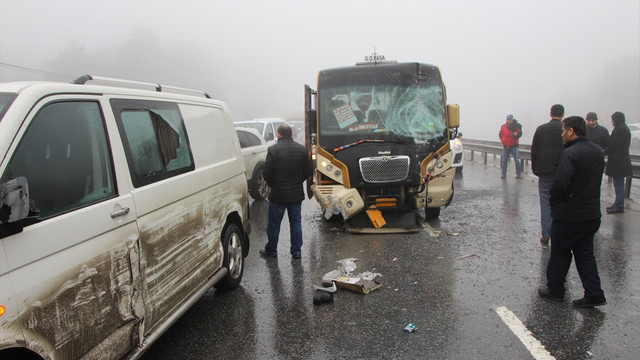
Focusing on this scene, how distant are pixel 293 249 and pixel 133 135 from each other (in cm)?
311

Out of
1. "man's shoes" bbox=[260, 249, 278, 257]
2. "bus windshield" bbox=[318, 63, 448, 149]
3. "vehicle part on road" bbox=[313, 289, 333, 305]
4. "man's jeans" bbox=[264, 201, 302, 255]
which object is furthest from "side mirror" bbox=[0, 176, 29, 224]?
"bus windshield" bbox=[318, 63, 448, 149]

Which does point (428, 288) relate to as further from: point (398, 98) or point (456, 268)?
point (398, 98)

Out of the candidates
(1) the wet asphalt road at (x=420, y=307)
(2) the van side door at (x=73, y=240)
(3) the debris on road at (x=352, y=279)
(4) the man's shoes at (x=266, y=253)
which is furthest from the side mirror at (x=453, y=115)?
(2) the van side door at (x=73, y=240)

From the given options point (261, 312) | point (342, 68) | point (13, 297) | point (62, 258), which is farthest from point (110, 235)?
point (342, 68)

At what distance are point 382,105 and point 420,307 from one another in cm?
384

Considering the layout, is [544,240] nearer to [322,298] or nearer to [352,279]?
[352,279]

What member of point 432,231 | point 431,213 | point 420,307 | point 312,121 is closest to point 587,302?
point 420,307

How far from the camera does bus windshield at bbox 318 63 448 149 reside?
6.98 metres

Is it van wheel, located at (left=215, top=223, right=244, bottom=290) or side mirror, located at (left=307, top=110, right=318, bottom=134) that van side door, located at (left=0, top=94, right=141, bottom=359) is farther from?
side mirror, located at (left=307, top=110, right=318, bottom=134)

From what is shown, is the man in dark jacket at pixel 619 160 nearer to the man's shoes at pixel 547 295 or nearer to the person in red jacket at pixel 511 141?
the person in red jacket at pixel 511 141

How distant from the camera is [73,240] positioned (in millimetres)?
2316

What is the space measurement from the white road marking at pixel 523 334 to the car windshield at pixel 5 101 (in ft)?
12.2

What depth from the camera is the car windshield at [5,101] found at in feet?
7.06

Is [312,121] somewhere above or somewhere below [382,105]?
below
